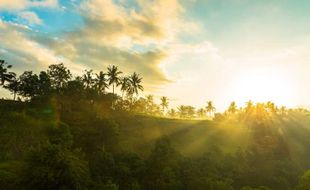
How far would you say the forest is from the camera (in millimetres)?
42500

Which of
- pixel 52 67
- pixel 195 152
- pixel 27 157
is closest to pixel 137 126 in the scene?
pixel 195 152

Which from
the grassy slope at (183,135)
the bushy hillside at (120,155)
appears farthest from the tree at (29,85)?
the grassy slope at (183,135)

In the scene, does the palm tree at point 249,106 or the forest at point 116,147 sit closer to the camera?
the forest at point 116,147

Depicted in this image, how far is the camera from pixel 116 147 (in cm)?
7594

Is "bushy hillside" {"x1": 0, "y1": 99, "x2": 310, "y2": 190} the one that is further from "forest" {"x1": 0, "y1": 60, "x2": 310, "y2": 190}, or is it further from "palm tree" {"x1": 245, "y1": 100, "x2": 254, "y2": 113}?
"palm tree" {"x1": 245, "y1": 100, "x2": 254, "y2": 113}

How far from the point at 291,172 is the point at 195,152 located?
2814cm

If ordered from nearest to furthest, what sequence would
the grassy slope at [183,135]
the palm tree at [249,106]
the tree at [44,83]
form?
the grassy slope at [183,135] → the tree at [44,83] → the palm tree at [249,106]

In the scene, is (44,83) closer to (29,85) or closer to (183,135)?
(29,85)

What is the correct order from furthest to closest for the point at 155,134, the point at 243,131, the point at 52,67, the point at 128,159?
the point at 243,131 < the point at 52,67 < the point at 155,134 < the point at 128,159

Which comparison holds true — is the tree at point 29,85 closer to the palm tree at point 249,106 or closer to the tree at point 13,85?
the tree at point 13,85

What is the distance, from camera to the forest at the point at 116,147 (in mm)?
42500

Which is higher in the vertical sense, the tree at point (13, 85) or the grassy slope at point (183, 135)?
the tree at point (13, 85)

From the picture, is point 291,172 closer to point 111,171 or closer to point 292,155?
point 292,155

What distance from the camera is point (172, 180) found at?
185 ft
